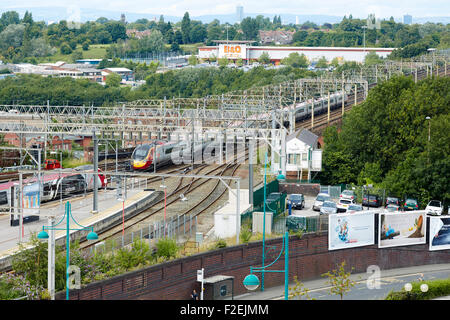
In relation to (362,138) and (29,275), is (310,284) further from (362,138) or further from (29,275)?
(362,138)

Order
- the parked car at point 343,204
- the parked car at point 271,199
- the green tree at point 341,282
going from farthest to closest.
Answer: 1. the parked car at point 343,204
2. the parked car at point 271,199
3. the green tree at point 341,282

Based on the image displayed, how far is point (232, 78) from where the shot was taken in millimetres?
79000

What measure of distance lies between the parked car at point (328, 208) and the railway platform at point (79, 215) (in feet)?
21.4

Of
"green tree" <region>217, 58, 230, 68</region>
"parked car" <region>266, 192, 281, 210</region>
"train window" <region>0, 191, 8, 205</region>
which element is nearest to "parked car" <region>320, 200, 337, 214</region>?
"parked car" <region>266, 192, 281, 210</region>

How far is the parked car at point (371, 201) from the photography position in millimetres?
26734

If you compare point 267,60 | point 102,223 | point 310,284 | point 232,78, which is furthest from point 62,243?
point 267,60

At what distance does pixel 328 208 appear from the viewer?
24.3 m

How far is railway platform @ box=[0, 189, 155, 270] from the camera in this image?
19.0m

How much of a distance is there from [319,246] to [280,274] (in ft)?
5.50

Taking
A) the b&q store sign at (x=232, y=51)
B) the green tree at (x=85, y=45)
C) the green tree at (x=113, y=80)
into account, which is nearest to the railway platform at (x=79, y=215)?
the green tree at (x=113, y=80)

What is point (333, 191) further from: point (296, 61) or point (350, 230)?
point (296, 61)

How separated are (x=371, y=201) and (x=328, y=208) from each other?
3113mm

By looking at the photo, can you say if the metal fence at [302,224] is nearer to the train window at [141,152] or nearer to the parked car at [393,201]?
the parked car at [393,201]

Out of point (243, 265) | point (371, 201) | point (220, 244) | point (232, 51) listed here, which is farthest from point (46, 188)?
point (232, 51)
